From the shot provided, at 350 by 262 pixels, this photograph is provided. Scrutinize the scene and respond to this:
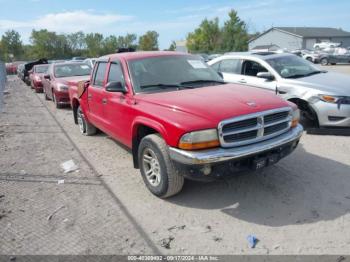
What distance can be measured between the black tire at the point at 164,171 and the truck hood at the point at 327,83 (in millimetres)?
4058

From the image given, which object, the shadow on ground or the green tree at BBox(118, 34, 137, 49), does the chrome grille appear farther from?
the green tree at BBox(118, 34, 137, 49)

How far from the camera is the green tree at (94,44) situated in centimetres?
8712

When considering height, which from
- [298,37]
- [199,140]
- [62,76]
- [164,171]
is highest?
[298,37]

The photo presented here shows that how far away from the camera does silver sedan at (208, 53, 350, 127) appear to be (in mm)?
6516

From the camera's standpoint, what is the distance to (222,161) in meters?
3.64

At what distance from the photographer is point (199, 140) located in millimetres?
3652

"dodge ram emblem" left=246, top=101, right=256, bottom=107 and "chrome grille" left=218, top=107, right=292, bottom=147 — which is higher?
"dodge ram emblem" left=246, top=101, right=256, bottom=107

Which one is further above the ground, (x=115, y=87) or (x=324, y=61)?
(x=115, y=87)

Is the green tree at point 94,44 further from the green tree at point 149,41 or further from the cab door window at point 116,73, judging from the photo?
the cab door window at point 116,73

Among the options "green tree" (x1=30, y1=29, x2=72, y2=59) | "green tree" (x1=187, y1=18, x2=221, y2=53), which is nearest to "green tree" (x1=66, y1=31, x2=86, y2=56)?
"green tree" (x1=30, y1=29, x2=72, y2=59)

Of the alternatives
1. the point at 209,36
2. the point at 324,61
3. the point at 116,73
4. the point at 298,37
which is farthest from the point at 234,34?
the point at 116,73

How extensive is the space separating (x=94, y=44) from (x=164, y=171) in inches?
3571

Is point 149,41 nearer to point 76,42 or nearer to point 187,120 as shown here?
point 76,42

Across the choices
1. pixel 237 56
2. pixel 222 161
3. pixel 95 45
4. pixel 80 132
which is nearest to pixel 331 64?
pixel 237 56
